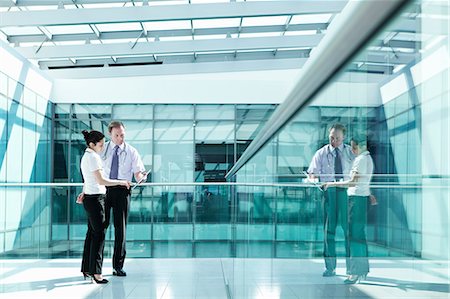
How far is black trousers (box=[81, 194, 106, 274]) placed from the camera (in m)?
5.08

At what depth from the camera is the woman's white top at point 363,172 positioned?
1103mm

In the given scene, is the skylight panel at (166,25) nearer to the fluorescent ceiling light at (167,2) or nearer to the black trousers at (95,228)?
the fluorescent ceiling light at (167,2)

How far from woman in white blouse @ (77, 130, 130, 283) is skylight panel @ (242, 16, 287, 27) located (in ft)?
26.0

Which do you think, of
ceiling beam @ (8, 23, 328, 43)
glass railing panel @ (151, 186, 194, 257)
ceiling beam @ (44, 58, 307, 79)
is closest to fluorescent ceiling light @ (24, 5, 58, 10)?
ceiling beam @ (8, 23, 328, 43)

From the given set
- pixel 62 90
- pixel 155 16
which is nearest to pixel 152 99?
pixel 62 90

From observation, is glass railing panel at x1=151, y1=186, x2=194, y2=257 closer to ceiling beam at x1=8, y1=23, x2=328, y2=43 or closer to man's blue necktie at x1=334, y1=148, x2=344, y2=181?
man's blue necktie at x1=334, y1=148, x2=344, y2=181

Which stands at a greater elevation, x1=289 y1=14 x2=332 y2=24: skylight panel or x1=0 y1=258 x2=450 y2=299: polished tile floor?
x1=289 y1=14 x2=332 y2=24: skylight panel

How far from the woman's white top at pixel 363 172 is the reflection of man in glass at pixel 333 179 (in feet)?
0.14

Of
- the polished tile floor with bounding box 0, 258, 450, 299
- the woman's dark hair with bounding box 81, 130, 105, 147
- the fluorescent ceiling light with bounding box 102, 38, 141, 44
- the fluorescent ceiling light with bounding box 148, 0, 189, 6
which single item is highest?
the fluorescent ceiling light with bounding box 148, 0, 189, 6

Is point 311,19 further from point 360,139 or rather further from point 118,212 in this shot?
point 360,139

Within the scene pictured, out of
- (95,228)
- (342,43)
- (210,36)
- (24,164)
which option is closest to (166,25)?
(210,36)

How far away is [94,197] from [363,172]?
4.18 m

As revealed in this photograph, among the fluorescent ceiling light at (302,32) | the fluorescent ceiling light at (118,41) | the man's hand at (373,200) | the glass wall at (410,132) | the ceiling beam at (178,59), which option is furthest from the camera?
the ceiling beam at (178,59)

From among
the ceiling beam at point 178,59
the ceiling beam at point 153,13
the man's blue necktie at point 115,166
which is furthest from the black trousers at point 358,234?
the ceiling beam at point 178,59
